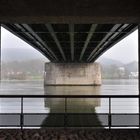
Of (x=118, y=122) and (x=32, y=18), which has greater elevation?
(x=32, y=18)

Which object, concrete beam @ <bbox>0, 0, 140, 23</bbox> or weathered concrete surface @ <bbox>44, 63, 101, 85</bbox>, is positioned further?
weathered concrete surface @ <bbox>44, 63, 101, 85</bbox>

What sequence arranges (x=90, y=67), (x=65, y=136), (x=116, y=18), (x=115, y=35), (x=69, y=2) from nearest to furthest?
(x=65, y=136) < (x=69, y=2) < (x=116, y=18) < (x=115, y=35) < (x=90, y=67)

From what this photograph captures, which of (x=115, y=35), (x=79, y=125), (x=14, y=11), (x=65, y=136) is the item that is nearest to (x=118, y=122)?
(x=79, y=125)

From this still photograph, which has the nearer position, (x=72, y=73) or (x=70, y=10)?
(x=70, y=10)

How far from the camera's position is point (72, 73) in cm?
7756

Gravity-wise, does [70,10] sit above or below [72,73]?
above

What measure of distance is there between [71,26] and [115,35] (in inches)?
168

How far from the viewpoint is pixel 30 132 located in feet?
28.2

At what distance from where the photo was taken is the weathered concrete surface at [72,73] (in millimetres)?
73875

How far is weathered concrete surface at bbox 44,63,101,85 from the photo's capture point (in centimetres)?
7388

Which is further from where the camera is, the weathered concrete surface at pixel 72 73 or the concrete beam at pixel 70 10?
the weathered concrete surface at pixel 72 73

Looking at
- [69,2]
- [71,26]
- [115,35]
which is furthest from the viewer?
[115,35]

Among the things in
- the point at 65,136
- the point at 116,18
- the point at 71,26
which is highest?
the point at 71,26

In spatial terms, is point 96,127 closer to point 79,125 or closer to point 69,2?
point 79,125
